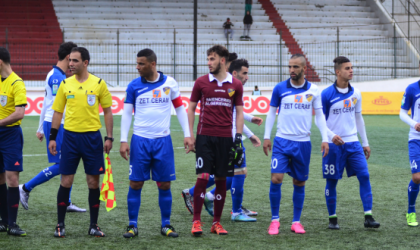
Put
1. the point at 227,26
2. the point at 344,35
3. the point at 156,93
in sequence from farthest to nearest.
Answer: the point at 344,35
the point at 227,26
the point at 156,93

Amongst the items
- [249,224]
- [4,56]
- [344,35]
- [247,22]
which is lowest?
[249,224]

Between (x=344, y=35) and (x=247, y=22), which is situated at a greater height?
(x=247, y=22)

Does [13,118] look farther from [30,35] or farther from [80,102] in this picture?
[30,35]

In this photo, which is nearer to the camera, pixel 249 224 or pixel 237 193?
pixel 249 224

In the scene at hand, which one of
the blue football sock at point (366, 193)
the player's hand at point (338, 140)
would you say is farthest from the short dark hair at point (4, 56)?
the blue football sock at point (366, 193)

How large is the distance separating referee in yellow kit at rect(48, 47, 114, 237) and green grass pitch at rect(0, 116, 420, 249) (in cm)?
37

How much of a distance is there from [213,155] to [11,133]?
2080mm

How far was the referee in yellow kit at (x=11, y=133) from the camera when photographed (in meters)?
5.20

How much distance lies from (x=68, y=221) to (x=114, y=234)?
0.88 metres

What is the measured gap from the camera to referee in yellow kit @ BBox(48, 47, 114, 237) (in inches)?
203

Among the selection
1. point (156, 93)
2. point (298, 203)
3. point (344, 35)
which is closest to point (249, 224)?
point (298, 203)

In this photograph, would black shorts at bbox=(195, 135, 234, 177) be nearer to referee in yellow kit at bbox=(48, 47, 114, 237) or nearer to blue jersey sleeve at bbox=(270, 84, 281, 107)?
blue jersey sleeve at bbox=(270, 84, 281, 107)

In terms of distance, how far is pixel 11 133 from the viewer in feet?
17.3

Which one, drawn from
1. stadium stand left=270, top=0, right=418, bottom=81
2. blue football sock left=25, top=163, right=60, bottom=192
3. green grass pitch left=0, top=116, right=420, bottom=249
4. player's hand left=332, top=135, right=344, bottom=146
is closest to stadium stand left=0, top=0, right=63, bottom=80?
stadium stand left=270, top=0, right=418, bottom=81
